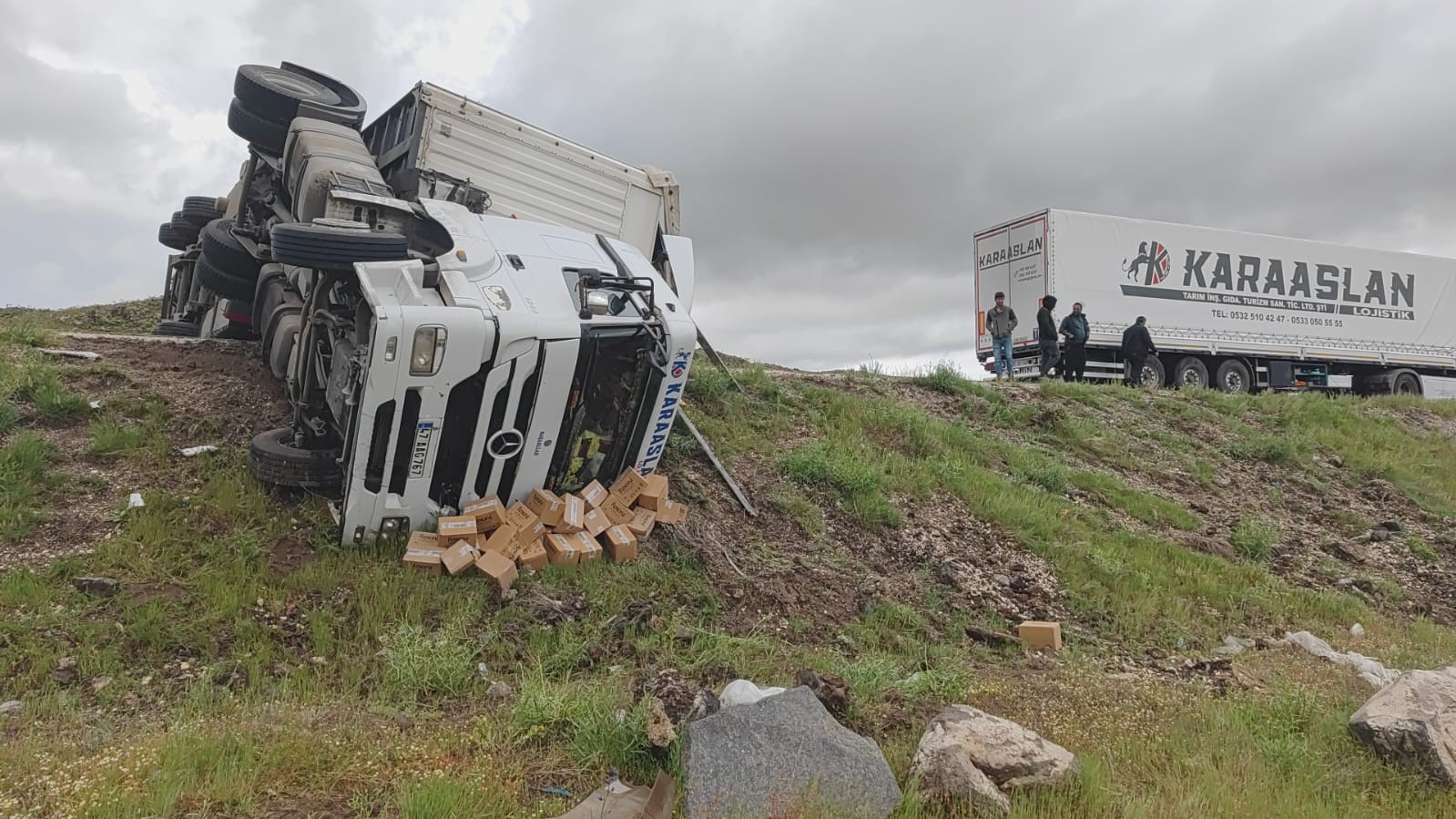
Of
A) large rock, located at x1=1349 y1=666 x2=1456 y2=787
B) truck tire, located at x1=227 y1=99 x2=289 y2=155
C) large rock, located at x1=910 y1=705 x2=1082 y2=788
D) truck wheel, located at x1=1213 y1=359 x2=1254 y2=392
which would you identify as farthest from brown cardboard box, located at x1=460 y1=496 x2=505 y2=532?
truck wheel, located at x1=1213 y1=359 x2=1254 y2=392

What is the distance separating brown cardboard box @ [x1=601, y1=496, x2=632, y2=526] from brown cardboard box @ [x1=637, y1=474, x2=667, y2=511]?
4.2 inches

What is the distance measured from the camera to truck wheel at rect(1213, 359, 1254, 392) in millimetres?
16766

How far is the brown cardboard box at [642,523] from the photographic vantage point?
17.4 feet

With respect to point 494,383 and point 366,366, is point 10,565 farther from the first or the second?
point 494,383

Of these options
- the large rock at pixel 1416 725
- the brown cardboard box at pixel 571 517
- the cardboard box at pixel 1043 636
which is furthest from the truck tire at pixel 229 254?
the large rock at pixel 1416 725

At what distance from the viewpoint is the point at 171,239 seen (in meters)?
10.2

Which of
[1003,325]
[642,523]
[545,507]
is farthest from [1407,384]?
[545,507]

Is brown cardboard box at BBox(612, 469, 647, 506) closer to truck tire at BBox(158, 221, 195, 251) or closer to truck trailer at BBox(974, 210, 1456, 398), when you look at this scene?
truck tire at BBox(158, 221, 195, 251)

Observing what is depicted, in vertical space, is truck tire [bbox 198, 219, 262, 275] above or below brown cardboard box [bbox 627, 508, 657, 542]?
above

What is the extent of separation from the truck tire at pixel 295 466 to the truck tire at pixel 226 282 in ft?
7.04

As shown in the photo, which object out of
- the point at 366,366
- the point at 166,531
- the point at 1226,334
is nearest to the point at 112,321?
the point at 166,531

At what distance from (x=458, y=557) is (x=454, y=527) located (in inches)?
6.7

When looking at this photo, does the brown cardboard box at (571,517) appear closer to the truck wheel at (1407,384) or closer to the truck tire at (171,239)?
the truck tire at (171,239)

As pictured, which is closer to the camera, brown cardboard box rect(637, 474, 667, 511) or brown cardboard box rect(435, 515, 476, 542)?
brown cardboard box rect(435, 515, 476, 542)
